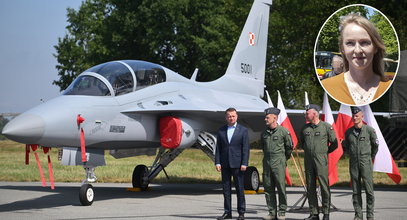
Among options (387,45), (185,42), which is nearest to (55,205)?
(387,45)

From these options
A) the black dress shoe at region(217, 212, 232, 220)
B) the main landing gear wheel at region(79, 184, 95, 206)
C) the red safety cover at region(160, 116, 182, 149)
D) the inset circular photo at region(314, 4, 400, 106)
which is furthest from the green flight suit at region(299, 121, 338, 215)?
the red safety cover at region(160, 116, 182, 149)

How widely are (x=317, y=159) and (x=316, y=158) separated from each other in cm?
2

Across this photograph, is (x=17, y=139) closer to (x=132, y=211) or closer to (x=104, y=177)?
(x=132, y=211)

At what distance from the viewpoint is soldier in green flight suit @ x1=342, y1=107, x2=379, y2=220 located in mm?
9906

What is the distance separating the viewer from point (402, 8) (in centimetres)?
3259

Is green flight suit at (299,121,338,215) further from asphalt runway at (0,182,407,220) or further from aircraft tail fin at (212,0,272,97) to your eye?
aircraft tail fin at (212,0,272,97)

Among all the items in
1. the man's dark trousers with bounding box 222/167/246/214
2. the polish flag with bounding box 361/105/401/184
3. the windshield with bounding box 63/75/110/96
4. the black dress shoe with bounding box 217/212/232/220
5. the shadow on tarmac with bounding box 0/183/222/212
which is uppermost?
the windshield with bounding box 63/75/110/96

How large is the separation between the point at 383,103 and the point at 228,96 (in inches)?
491

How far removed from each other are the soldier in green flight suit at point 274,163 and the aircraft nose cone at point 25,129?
401 centimetres

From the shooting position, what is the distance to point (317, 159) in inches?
400

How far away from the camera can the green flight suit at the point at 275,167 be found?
1011cm

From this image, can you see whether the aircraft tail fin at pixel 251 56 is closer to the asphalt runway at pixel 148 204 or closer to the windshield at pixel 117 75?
the asphalt runway at pixel 148 204

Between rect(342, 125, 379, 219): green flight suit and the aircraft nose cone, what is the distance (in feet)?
17.2

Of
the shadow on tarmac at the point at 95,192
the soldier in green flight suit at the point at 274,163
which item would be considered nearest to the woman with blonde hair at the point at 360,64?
the soldier in green flight suit at the point at 274,163
